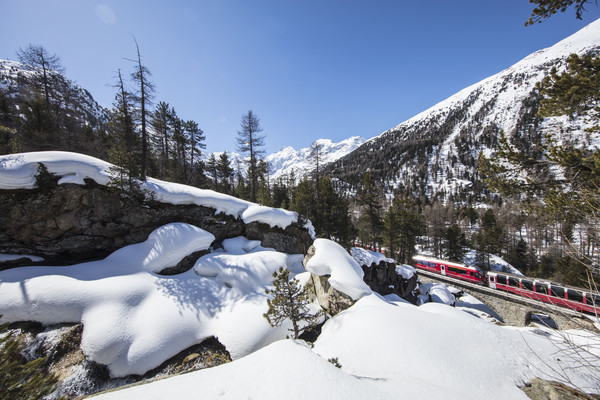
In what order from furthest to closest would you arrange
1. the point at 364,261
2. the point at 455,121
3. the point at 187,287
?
the point at 455,121 → the point at 364,261 → the point at 187,287

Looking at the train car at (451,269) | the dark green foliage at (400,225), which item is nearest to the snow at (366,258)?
the dark green foliage at (400,225)

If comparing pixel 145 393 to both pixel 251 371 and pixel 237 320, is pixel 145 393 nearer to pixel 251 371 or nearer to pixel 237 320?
pixel 251 371

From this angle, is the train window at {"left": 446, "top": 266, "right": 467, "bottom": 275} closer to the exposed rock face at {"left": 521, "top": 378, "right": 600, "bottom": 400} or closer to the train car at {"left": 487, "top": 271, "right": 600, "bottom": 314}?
the train car at {"left": 487, "top": 271, "right": 600, "bottom": 314}

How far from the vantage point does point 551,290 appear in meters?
16.9

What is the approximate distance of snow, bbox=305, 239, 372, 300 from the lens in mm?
8641

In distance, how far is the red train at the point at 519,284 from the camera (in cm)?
1525

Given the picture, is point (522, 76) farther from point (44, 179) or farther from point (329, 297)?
point (44, 179)

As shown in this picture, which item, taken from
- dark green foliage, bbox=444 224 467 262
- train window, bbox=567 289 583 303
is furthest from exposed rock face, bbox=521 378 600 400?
dark green foliage, bbox=444 224 467 262

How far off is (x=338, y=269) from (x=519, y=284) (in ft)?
76.6

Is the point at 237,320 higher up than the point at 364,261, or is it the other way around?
the point at 237,320

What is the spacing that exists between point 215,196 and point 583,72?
16.2 meters

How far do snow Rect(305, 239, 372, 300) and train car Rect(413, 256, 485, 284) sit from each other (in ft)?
75.6

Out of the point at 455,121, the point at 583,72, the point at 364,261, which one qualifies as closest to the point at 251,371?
the point at 583,72

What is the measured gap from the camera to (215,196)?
13.5 metres
